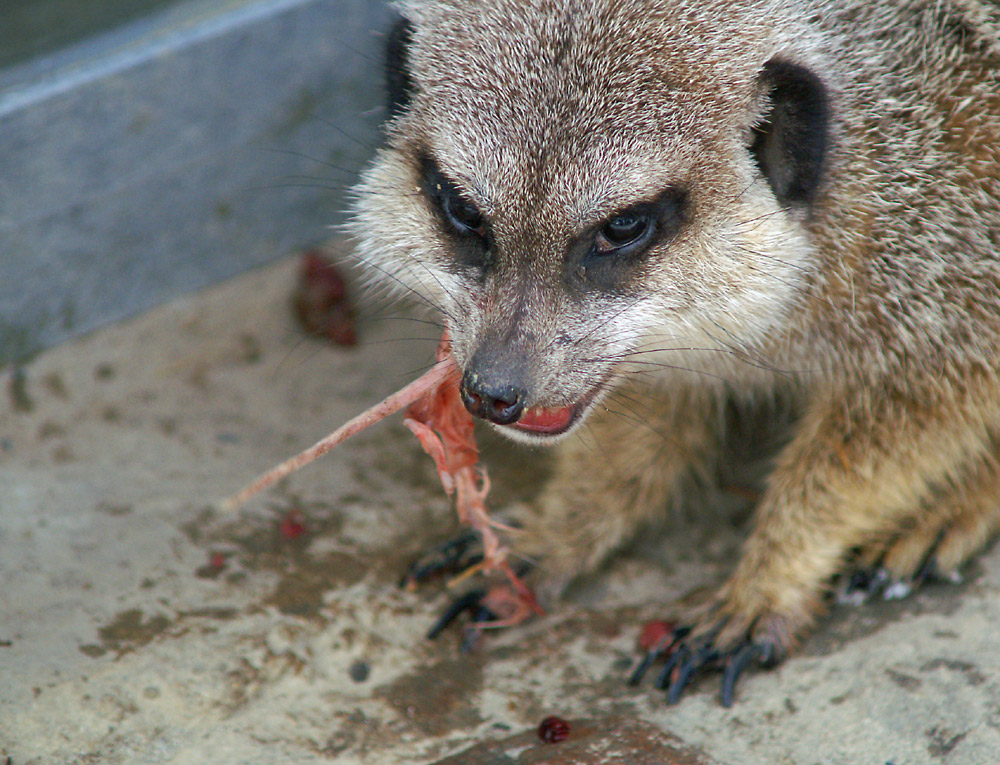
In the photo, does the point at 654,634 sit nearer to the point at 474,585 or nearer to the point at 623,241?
the point at 474,585

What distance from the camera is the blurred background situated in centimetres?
375

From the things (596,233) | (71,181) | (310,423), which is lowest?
(310,423)

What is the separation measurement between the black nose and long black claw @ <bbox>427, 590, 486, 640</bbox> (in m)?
1.00

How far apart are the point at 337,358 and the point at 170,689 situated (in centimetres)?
189

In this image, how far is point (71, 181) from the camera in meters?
3.81

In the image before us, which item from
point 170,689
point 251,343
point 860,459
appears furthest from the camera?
point 251,343

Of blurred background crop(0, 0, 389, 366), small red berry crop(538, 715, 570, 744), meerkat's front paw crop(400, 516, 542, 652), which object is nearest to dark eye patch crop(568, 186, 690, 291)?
meerkat's front paw crop(400, 516, 542, 652)

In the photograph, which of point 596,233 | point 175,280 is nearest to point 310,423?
point 175,280

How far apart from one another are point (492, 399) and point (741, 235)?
779mm

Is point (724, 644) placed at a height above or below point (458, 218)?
below

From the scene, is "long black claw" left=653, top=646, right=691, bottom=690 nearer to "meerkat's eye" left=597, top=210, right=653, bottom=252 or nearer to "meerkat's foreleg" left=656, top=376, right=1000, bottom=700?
"meerkat's foreleg" left=656, top=376, right=1000, bottom=700

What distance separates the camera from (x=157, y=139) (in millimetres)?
3932

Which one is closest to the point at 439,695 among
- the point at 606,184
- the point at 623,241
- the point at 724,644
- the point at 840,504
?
the point at 724,644

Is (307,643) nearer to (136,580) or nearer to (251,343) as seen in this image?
(136,580)
